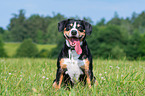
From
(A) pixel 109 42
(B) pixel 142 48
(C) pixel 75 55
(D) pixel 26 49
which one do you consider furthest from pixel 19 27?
(C) pixel 75 55

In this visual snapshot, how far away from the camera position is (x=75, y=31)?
13.4 feet

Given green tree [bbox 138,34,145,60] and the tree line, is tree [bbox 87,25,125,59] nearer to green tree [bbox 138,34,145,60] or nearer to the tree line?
the tree line

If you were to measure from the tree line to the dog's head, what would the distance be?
199cm

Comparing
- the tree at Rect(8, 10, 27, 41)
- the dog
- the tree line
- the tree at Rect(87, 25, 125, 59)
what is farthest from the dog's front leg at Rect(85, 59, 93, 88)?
the tree at Rect(8, 10, 27, 41)

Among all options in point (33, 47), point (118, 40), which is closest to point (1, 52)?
point (33, 47)

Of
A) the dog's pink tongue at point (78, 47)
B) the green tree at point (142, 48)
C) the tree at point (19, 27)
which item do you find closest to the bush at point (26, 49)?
the green tree at point (142, 48)

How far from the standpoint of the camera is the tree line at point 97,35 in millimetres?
36812

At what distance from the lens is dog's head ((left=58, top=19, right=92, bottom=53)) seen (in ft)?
13.6

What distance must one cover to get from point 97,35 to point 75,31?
35.4 metres

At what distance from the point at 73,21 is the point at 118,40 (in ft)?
131

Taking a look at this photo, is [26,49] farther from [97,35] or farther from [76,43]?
[76,43]

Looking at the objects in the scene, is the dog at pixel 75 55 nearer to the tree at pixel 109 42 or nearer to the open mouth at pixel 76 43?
the open mouth at pixel 76 43

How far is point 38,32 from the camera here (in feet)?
317

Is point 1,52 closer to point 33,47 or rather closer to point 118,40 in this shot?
point 33,47
